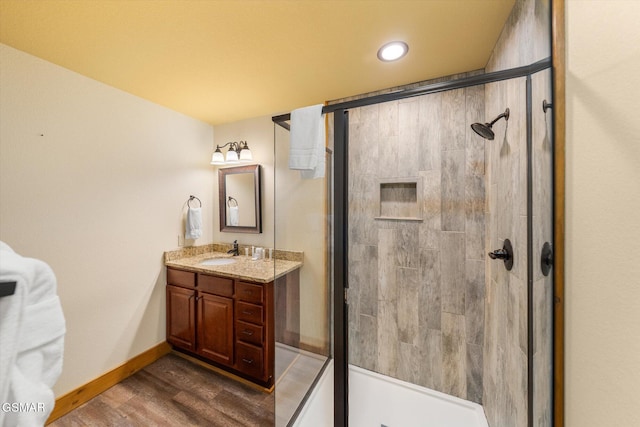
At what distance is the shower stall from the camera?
0.98 m

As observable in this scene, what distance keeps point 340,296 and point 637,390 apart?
3.32 feet

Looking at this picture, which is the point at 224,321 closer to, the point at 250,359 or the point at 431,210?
the point at 250,359

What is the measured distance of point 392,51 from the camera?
1430 millimetres

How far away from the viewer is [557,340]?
2.37ft

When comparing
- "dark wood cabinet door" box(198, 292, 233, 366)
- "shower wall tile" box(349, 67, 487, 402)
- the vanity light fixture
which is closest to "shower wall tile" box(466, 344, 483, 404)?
"shower wall tile" box(349, 67, 487, 402)

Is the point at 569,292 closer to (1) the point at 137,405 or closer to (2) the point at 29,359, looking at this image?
(2) the point at 29,359

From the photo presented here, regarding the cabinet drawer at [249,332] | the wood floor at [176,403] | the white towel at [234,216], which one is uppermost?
the white towel at [234,216]

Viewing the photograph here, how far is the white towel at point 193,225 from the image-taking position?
2.42 m

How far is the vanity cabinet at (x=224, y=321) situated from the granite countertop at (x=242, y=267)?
52 millimetres

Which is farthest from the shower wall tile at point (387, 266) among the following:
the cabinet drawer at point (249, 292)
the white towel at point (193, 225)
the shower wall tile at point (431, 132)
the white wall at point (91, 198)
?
the white wall at point (91, 198)

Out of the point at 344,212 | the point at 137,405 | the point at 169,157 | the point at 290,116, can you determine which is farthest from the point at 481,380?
the point at 169,157

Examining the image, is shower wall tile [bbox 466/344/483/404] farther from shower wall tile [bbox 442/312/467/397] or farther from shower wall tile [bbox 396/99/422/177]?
shower wall tile [bbox 396/99/422/177]

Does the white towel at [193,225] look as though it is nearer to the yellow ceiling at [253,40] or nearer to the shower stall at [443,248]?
the yellow ceiling at [253,40]

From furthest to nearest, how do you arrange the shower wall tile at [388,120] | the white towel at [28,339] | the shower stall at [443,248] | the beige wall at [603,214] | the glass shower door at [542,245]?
the shower wall tile at [388,120] → the shower stall at [443,248] → the glass shower door at [542,245] → the beige wall at [603,214] → the white towel at [28,339]
